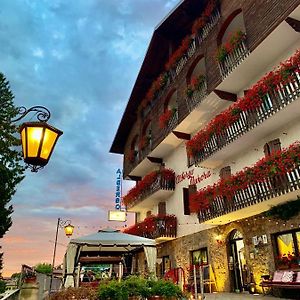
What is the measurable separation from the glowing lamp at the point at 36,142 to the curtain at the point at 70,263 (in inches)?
A: 346

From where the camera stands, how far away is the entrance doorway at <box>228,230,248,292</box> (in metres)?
12.9

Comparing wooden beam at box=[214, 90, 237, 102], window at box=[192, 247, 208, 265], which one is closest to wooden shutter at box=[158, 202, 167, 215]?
window at box=[192, 247, 208, 265]

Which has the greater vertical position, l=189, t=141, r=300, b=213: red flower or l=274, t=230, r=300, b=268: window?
l=189, t=141, r=300, b=213: red flower

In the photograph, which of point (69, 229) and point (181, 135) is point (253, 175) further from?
point (69, 229)

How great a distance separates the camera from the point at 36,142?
3.81m

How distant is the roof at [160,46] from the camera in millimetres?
18109

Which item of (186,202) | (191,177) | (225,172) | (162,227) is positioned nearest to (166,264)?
(162,227)

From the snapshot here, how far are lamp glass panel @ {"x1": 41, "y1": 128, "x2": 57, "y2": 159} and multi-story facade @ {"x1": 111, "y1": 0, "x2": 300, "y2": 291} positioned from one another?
7.90 metres

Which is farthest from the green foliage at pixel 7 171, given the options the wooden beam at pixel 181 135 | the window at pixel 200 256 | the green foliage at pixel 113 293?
the green foliage at pixel 113 293

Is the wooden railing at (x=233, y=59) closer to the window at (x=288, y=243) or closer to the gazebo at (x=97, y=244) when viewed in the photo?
the window at (x=288, y=243)

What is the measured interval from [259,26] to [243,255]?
29.3ft

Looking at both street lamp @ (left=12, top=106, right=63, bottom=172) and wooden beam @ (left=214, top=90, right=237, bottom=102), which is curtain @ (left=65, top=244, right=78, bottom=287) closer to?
wooden beam @ (left=214, top=90, right=237, bottom=102)

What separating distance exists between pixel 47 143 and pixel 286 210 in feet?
30.0

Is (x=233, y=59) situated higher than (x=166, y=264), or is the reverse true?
(x=233, y=59)
